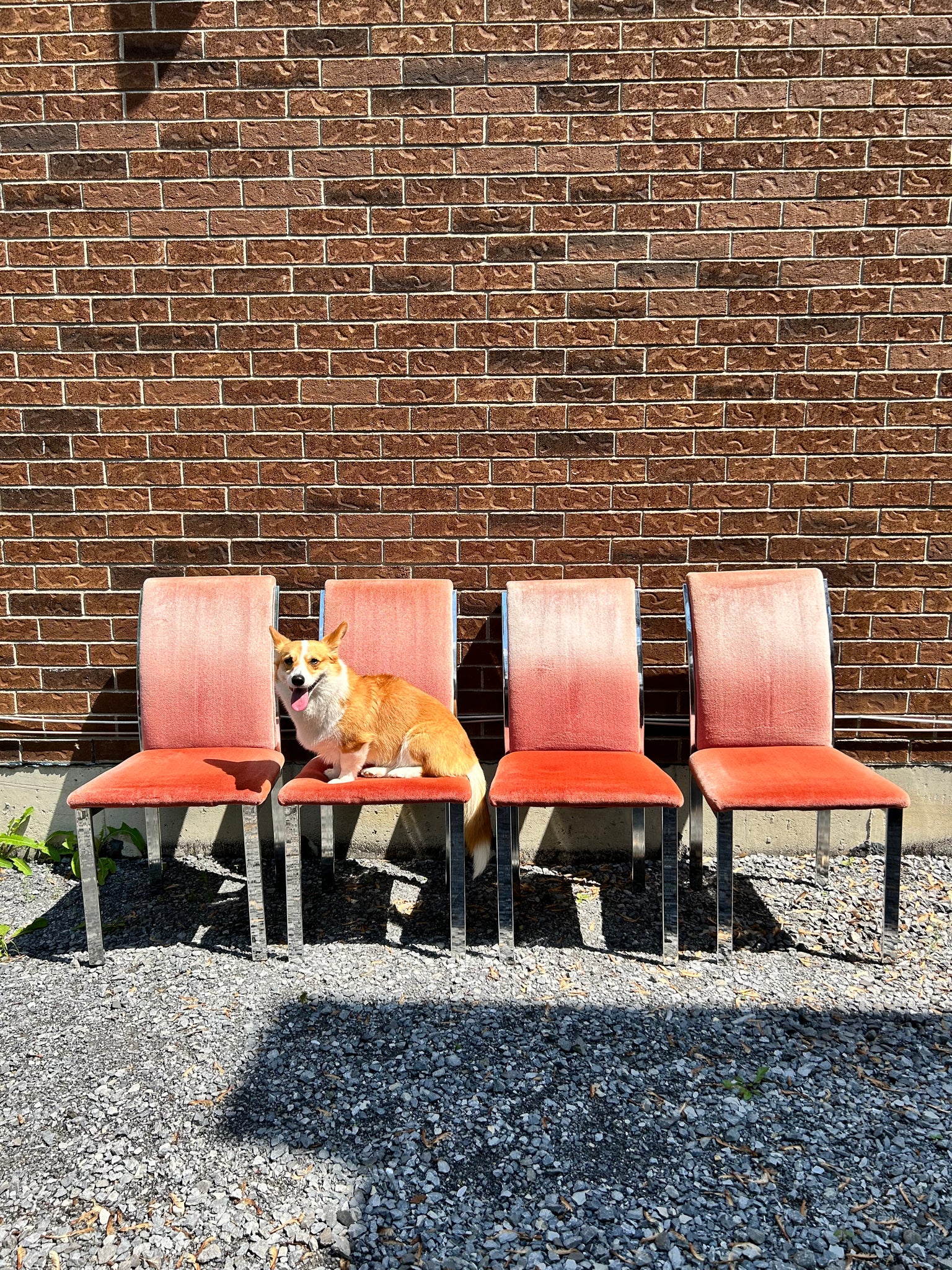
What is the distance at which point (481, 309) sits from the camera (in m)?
4.03

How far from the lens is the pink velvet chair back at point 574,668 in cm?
383

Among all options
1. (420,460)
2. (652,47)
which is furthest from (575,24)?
(420,460)

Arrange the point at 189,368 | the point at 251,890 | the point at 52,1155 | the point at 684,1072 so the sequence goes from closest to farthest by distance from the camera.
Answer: the point at 52,1155
the point at 684,1072
the point at 251,890
the point at 189,368

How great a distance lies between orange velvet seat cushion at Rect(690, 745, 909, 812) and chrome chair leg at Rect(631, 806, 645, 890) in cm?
36

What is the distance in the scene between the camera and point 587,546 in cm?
418

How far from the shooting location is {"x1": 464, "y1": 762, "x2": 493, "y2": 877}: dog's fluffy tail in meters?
3.48

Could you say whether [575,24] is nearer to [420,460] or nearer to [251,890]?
[420,460]

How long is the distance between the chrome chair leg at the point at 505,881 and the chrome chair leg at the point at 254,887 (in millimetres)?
878

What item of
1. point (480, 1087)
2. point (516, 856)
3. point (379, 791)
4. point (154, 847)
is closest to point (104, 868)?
point (154, 847)

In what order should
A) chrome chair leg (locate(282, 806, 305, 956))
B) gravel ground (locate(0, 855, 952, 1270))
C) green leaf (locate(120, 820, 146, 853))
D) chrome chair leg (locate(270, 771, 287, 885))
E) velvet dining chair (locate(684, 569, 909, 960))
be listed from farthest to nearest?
1. green leaf (locate(120, 820, 146, 853))
2. chrome chair leg (locate(270, 771, 287, 885))
3. velvet dining chair (locate(684, 569, 909, 960))
4. chrome chair leg (locate(282, 806, 305, 956))
5. gravel ground (locate(0, 855, 952, 1270))

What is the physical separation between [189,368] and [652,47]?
8.00 ft

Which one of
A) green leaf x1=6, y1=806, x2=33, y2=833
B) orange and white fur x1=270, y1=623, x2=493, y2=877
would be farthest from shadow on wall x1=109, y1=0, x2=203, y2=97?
green leaf x1=6, y1=806, x2=33, y2=833

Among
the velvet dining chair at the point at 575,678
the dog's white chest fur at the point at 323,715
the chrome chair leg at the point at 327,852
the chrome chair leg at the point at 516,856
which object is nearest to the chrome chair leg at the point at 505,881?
the velvet dining chair at the point at 575,678

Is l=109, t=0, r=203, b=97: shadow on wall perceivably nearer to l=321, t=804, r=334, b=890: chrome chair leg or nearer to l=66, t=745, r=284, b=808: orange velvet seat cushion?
l=66, t=745, r=284, b=808: orange velvet seat cushion
